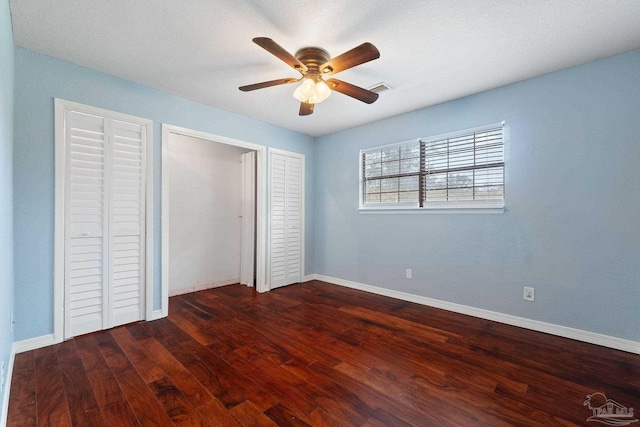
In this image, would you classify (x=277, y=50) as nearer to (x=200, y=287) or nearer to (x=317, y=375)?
(x=317, y=375)

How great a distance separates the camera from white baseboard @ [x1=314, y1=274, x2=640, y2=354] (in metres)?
2.33

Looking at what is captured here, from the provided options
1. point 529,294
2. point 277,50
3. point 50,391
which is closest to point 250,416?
point 50,391

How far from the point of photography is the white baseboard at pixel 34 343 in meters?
2.24

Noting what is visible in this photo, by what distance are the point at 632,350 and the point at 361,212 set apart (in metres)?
2.99

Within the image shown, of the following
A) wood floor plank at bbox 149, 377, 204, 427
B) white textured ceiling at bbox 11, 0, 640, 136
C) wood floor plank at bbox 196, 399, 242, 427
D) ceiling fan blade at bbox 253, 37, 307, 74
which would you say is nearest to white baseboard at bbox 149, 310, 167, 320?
wood floor plank at bbox 149, 377, 204, 427

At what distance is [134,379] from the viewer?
1.92m

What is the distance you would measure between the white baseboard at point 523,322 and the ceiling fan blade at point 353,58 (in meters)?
2.86

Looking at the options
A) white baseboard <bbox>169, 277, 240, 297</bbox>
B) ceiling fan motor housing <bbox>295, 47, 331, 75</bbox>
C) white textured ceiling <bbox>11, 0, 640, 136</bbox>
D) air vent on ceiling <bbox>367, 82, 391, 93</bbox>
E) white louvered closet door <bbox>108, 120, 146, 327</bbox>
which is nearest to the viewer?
white textured ceiling <bbox>11, 0, 640, 136</bbox>

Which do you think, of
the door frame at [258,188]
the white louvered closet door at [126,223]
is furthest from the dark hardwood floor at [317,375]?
the door frame at [258,188]

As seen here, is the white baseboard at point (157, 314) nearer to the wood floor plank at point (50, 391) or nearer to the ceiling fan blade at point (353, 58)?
the wood floor plank at point (50, 391)

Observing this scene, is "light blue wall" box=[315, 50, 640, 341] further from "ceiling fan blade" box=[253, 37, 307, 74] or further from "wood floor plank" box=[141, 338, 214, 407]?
"wood floor plank" box=[141, 338, 214, 407]

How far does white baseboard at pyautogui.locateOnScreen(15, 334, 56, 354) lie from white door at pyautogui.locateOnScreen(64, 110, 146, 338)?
0.11m

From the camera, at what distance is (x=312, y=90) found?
88.1 inches

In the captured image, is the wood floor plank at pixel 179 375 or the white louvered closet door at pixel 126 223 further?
the white louvered closet door at pixel 126 223
